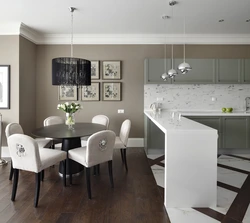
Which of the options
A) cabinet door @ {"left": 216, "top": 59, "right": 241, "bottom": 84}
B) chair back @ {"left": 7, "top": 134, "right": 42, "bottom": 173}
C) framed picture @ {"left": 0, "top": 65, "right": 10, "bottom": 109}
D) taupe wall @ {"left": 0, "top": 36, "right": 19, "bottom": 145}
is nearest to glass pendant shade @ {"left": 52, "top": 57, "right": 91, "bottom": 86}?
chair back @ {"left": 7, "top": 134, "right": 42, "bottom": 173}

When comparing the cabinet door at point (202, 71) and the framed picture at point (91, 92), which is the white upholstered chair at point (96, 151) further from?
the cabinet door at point (202, 71)

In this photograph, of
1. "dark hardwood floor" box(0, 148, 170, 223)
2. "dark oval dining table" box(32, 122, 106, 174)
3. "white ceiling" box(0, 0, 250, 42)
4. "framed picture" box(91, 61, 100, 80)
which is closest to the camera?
"dark hardwood floor" box(0, 148, 170, 223)

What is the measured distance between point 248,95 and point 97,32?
3.99 m

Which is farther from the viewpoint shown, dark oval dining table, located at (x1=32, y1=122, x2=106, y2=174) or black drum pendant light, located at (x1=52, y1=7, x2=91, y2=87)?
black drum pendant light, located at (x1=52, y1=7, x2=91, y2=87)

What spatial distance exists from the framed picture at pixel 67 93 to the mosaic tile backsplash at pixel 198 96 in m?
1.77

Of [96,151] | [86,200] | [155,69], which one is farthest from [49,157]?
[155,69]

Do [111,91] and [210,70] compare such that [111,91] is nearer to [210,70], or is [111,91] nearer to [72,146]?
[72,146]

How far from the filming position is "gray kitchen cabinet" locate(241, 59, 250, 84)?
4.36 m

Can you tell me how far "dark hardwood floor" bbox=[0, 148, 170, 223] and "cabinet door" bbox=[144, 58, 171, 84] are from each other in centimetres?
213

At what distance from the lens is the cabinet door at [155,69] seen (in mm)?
4402

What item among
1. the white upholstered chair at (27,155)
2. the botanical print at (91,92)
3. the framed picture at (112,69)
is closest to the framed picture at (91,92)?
the botanical print at (91,92)

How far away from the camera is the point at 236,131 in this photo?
414 cm

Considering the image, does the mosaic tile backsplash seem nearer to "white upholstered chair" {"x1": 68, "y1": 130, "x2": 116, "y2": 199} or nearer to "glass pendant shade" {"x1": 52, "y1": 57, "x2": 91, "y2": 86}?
"glass pendant shade" {"x1": 52, "y1": 57, "x2": 91, "y2": 86}

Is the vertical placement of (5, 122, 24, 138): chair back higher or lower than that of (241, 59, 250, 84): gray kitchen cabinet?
lower
